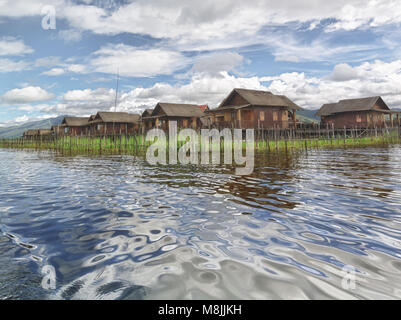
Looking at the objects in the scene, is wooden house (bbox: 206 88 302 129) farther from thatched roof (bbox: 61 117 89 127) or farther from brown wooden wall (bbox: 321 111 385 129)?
thatched roof (bbox: 61 117 89 127)

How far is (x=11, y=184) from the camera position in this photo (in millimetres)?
8078

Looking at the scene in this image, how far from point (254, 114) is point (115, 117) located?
26.6 meters

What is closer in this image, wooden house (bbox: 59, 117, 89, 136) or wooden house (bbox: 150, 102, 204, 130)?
wooden house (bbox: 150, 102, 204, 130)

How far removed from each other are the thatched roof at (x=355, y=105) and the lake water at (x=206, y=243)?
3693cm

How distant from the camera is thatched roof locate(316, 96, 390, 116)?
3784cm

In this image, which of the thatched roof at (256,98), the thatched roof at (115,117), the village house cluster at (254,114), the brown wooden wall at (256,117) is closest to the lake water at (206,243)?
the village house cluster at (254,114)

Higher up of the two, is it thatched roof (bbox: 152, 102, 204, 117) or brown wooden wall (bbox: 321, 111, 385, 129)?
thatched roof (bbox: 152, 102, 204, 117)

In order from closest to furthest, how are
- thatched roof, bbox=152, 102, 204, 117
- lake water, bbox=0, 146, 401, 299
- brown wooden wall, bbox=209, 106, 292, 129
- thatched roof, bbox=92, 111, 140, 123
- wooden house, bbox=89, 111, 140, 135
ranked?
lake water, bbox=0, 146, 401, 299, brown wooden wall, bbox=209, 106, 292, 129, thatched roof, bbox=152, 102, 204, 117, thatched roof, bbox=92, 111, 140, 123, wooden house, bbox=89, 111, 140, 135

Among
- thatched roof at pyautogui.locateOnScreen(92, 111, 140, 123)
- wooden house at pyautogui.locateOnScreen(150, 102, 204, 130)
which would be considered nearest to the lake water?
wooden house at pyautogui.locateOnScreen(150, 102, 204, 130)

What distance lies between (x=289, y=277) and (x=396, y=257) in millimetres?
1184

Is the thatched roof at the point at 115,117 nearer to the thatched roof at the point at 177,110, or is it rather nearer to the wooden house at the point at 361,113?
the thatched roof at the point at 177,110

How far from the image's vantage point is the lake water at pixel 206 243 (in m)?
2.40

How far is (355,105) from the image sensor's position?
39188 millimetres

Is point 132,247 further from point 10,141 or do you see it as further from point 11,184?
point 10,141
